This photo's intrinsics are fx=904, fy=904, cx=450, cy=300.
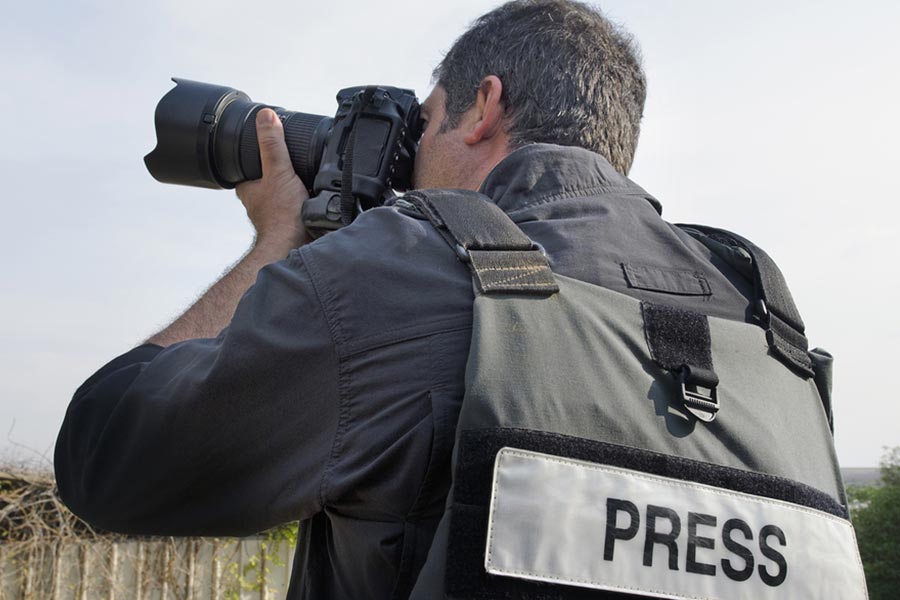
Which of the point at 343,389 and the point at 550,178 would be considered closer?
the point at 343,389

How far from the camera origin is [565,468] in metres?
Result: 1.11

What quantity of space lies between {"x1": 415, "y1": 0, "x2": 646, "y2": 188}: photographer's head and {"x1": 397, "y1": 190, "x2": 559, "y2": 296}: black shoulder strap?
1.23 ft

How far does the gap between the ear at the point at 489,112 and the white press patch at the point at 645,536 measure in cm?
74

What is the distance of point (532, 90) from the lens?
162 cm

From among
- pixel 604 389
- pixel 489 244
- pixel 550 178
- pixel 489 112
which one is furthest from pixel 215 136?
pixel 604 389

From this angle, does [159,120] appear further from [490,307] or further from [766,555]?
[766,555]

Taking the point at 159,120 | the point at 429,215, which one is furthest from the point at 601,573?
the point at 159,120

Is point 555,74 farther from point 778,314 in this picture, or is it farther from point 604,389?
point 604,389

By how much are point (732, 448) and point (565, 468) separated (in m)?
0.26

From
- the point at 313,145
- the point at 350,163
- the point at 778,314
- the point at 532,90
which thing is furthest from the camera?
the point at 313,145

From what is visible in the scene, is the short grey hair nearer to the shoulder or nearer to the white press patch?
the shoulder

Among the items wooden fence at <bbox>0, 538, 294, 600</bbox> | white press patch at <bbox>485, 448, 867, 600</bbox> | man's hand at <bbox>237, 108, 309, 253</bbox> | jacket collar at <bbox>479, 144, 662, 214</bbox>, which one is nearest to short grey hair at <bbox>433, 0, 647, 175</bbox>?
jacket collar at <bbox>479, 144, 662, 214</bbox>

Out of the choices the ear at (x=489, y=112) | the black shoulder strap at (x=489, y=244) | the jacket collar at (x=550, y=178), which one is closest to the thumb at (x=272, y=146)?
the ear at (x=489, y=112)

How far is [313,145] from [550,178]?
29.4 inches
